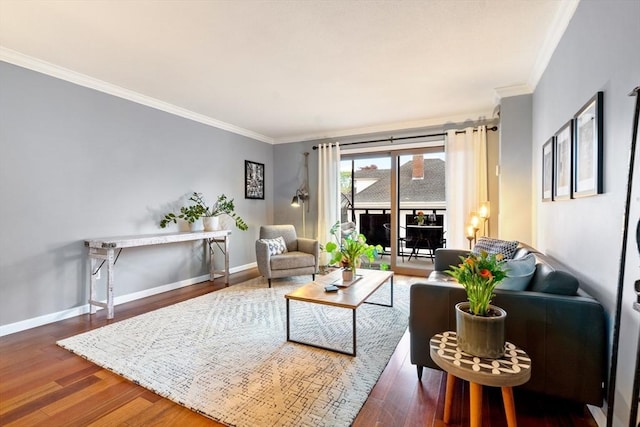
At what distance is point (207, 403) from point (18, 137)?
2888 millimetres

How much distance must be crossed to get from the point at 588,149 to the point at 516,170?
188cm

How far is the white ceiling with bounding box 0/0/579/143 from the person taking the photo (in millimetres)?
2088

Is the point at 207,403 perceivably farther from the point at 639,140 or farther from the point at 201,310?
the point at 639,140

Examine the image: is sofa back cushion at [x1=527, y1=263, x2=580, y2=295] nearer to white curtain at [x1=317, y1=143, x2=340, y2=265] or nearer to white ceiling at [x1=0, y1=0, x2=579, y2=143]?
white ceiling at [x1=0, y1=0, x2=579, y2=143]

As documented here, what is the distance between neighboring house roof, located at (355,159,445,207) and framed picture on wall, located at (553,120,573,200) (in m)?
2.63

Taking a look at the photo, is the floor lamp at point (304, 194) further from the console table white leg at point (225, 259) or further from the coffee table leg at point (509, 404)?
the coffee table leg at point (509, 404)

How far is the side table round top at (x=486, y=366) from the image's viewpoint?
1255 mm

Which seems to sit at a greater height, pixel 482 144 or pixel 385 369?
pixel 482 144

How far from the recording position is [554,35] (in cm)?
234

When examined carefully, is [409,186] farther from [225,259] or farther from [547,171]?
[225,259]

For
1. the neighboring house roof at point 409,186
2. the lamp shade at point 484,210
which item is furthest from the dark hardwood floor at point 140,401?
the neighboring house roof at point 409,186

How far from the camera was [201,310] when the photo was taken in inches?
127

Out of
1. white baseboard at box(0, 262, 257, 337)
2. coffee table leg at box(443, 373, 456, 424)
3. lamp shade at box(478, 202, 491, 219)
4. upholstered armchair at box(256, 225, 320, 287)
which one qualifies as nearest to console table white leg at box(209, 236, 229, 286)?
white baseboard at box(0, 262, 257, 337)

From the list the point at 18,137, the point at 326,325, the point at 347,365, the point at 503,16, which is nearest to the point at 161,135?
the point at 18,137
